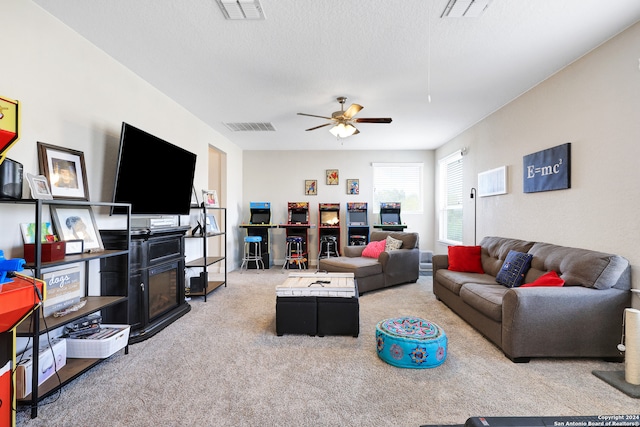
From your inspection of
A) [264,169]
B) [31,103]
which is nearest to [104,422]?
[31,103]

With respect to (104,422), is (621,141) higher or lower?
higher

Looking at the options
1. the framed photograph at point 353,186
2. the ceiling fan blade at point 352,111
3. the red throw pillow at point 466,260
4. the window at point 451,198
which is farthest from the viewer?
the framed photograph at point 353,186

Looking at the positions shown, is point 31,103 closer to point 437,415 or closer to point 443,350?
point 437,415

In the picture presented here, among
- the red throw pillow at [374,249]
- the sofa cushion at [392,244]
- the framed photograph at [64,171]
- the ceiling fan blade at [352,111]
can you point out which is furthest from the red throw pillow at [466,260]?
the framed photograph at [64,171]

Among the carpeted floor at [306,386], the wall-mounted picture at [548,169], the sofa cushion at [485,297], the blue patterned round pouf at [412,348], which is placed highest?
the wall-mounted picture at [548,169]

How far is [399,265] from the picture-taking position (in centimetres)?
479

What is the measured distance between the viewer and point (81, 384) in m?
2.08

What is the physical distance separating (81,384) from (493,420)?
2549 mm

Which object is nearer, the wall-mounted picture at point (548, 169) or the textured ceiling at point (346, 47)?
the textured ceiling at point (346, 47)

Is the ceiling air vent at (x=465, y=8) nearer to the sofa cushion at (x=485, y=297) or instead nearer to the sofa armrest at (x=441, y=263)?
the sofa cushion at (x=485, y=297)

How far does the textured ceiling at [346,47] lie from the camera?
7.26 ft

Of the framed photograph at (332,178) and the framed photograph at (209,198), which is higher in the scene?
the framed photograph at (332,178)

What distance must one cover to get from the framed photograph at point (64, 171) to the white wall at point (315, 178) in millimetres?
4449

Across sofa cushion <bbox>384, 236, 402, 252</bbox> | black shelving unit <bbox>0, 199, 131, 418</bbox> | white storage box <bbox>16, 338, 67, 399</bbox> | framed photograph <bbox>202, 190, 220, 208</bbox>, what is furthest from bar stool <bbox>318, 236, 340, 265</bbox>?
white storage box <bbox>16, 338, 67, 399</bbox>
